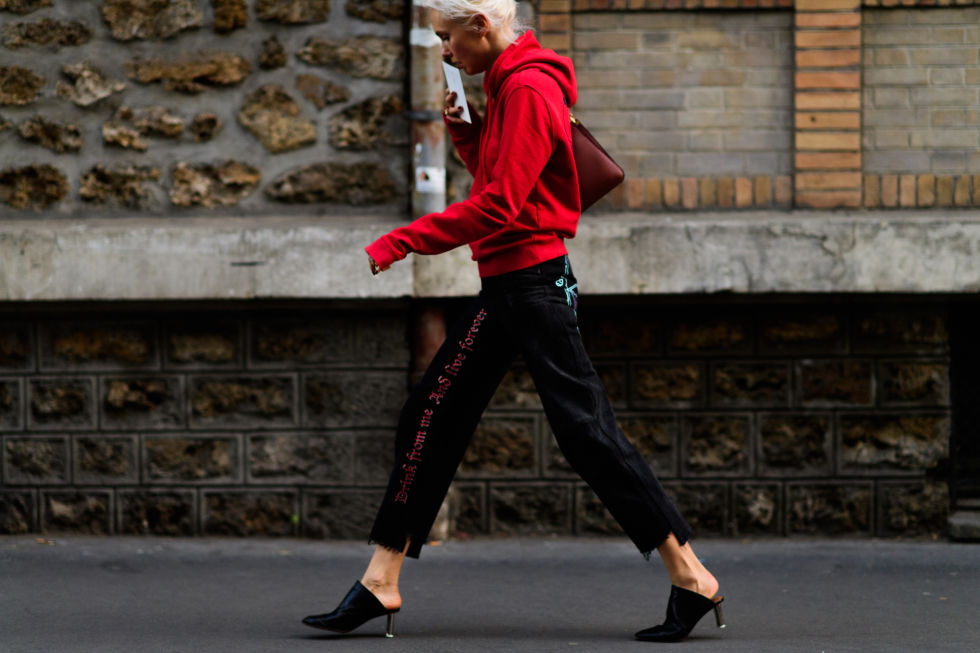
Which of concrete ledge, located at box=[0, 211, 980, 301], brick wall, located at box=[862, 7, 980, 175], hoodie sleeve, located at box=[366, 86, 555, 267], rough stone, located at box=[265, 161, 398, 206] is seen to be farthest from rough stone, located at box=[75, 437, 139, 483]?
brick wall, located at box=[862, 7, 980, 175]

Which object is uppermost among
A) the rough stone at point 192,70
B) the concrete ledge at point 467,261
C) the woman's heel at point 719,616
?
the rough stone at point 192,70

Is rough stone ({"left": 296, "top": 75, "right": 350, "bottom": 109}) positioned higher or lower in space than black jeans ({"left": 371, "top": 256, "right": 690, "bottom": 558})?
higher

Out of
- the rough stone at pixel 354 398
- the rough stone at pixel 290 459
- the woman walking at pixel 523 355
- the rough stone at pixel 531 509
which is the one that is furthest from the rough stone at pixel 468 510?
the woman walking at pixel 523 355

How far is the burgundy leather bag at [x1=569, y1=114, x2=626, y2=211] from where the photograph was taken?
338cm

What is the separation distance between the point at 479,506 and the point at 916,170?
249 cm

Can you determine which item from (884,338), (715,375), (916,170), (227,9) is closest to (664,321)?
(715,375)

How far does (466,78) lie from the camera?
518 centimetres

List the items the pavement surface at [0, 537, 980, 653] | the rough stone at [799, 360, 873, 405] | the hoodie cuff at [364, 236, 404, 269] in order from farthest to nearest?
1. the rough stone at [799, 360, 873, 405]
2. the pavement surface at [0, 537, 980, 653]
3. the hoodie cuff at [364, 236, 404, 269]

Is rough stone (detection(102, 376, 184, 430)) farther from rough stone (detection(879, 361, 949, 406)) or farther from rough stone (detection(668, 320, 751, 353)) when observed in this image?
rough stone (detection(879, 361, 949, 406))

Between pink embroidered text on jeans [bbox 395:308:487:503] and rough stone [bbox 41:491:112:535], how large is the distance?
219cm

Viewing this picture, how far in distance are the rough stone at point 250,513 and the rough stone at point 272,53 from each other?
1920mm

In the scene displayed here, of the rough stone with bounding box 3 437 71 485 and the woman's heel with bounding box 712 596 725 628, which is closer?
the woman's heel with bounding box 712 596 725 628

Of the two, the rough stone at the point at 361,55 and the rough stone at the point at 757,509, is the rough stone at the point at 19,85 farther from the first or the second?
the rough stone at the point at 757,509

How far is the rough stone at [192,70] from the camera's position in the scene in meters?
5.12
